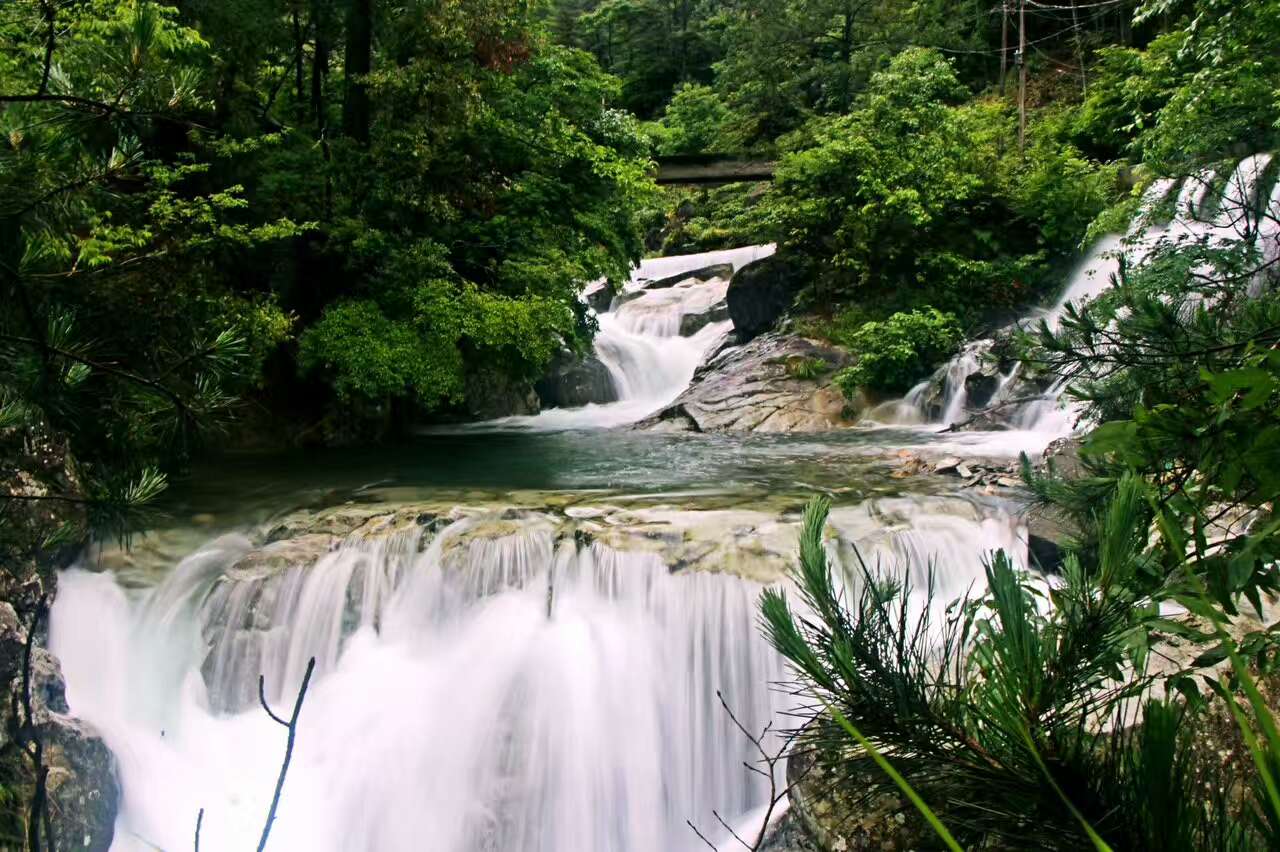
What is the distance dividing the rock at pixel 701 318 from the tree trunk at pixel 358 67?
432 inches

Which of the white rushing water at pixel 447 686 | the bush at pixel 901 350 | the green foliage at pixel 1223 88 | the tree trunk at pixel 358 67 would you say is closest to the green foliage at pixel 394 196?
the tree trunk at pixel 358 67

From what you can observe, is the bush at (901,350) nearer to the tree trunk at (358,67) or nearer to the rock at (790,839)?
the tree trunk at (358,67)

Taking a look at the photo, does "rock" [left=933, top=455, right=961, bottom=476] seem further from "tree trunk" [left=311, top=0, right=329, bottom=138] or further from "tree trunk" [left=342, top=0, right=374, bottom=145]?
"tree trunk" [left=311, top=0, right=329, bottom=138]

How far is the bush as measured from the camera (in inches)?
601

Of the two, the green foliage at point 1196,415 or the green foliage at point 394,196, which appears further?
the green foliage at point 394,196

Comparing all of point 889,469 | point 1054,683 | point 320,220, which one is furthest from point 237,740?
point 320,220

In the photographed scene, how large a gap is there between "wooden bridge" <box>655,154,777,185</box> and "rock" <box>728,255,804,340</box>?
2486mm

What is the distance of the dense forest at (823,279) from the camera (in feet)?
3.40

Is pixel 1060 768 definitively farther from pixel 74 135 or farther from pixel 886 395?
pixel 886 395

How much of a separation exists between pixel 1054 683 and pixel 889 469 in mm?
9528

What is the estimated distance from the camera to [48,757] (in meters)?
4.72

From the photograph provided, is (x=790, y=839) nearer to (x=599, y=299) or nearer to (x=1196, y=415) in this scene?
(x=1196, y=415)

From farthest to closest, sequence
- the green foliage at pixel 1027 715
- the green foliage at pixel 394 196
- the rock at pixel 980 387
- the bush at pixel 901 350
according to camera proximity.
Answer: the bush at pixel 901 350 → the rock at pixel 980 387 → the green foliage at pixel 394 196 → the green foliage at pixel 1027 715

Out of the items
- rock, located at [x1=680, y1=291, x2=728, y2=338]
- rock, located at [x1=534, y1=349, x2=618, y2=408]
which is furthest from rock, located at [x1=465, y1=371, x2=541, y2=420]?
rock, located at [x1=680, y1=291, x2=728, y2=338]
